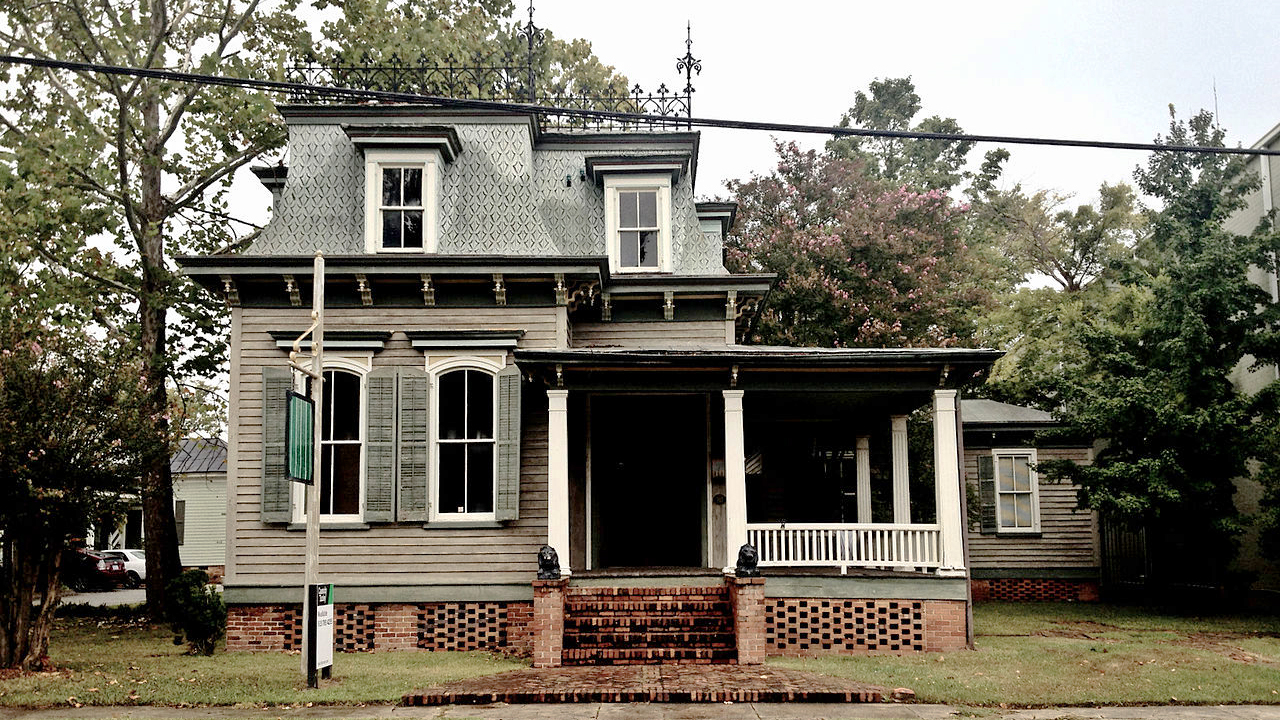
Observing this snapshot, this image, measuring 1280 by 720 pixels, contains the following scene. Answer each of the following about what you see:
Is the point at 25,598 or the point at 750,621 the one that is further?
the point at 750,621

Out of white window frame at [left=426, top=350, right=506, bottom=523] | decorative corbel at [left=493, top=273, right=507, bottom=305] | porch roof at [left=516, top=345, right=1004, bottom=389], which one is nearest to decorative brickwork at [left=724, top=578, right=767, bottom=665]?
porch roof at [left=516, top=345, right=1004, bottom=389]

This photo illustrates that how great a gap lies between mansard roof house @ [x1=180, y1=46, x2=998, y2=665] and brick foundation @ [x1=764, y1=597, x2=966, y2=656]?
0.03 meters

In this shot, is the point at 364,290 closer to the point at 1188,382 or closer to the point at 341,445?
the point at 341,445

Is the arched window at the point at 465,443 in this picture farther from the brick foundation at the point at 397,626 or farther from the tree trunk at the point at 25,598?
the tree trunk at the point at 25,598

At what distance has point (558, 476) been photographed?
563 inches

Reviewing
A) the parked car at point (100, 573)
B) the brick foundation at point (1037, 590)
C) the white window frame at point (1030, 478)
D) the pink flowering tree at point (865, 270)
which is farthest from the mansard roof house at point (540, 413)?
the parked car at point (100, 573)

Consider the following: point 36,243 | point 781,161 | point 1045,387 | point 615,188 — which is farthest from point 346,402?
point 781,161

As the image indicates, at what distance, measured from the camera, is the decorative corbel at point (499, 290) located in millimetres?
15648

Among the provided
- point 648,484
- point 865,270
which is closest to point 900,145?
point 865,270

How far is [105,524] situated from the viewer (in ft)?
44.2

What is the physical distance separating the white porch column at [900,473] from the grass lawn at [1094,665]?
2.07 metres

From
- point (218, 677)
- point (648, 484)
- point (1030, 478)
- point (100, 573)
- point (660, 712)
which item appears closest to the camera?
point (660, 712)

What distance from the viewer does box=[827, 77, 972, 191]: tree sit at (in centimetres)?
4247

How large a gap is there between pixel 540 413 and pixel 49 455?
6.46 metres
